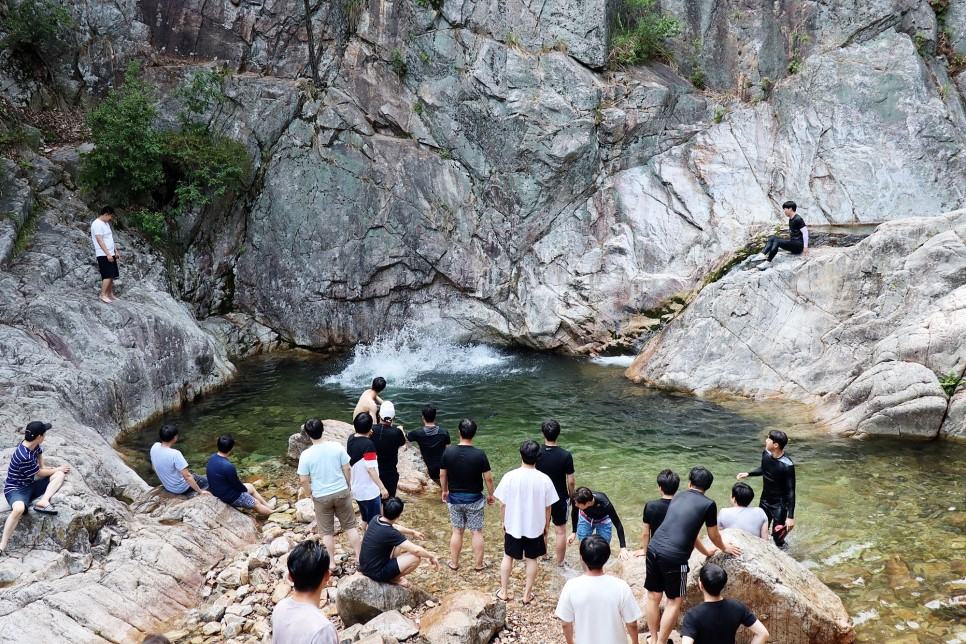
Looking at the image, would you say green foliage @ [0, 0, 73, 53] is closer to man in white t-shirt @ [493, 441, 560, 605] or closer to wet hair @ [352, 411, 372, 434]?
wet hair @ [352, 411, 372, 434]

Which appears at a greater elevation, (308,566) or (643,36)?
(643,36)

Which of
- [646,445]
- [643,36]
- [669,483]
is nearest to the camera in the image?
[669,483]

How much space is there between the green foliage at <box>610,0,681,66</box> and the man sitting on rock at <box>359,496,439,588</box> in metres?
18.7

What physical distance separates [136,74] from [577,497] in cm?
1983

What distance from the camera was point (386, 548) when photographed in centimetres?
700

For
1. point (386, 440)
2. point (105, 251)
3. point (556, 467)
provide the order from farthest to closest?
point (105, 251) → point (386, 440) → point (556, 467)

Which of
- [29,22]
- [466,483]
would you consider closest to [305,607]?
[466,483]

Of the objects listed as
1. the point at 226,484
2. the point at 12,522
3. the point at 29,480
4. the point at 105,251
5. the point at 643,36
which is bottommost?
the point at 226,484

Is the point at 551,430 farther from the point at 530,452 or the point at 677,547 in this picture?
the point at 677,547

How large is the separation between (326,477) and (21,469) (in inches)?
148

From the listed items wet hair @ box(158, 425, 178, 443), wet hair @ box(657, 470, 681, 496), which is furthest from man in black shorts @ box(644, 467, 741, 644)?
wet hair @ box(158, 425, 178, 443)

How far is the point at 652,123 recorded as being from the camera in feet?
67.9

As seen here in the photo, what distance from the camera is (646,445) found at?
41.4ft

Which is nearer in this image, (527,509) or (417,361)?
(527,509)
